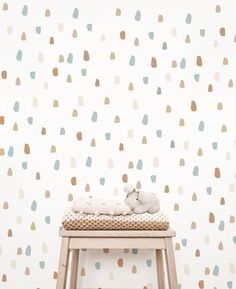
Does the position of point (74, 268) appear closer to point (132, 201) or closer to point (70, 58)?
point (132, 201)

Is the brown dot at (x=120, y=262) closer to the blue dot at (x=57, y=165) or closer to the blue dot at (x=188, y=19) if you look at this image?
the blue dot at (x=57, y=165)

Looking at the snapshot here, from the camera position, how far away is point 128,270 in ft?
6.23

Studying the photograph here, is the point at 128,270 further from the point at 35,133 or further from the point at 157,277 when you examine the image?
the point at 35,133

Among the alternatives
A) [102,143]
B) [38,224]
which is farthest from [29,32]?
[38,224]

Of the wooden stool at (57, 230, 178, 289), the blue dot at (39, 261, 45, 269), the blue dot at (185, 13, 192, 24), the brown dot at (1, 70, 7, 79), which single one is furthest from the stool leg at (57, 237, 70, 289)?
the blue dot at (185, 13, 192, 24)

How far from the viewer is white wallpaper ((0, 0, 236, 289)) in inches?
74.9

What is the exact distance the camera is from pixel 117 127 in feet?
6.36

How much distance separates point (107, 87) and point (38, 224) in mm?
678

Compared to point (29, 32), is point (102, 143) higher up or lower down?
lower down

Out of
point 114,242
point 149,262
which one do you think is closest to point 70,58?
point 114,242

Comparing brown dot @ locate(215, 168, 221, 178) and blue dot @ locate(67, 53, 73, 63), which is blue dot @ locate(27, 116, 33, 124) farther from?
brown dot @ locate(215, 168, 221, 178)

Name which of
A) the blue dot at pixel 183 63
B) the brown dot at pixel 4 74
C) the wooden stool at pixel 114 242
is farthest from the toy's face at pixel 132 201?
the brown dot at pixel 4 74

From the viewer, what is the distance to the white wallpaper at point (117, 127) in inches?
74.9

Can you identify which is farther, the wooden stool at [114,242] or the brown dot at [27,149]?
the brown dot at [27,149]
